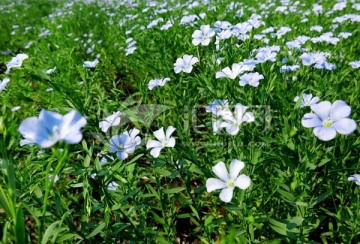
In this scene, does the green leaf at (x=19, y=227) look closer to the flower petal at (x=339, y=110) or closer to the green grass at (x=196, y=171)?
the green grass at (x=196, y=171)

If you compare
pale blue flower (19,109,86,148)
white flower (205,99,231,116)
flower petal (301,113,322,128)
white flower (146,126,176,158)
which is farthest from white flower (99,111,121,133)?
flower petal (301,113,322,128)

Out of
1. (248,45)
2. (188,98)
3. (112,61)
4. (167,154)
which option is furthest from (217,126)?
(112,61)

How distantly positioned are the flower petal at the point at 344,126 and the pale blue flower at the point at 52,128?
31.2 inches

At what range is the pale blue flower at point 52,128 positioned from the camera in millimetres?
728

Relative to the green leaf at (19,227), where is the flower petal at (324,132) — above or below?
below

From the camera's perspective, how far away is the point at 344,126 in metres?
1.06

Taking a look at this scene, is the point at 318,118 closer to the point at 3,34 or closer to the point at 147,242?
the point at 147,242

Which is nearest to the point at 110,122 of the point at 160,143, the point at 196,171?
the point at 160,143

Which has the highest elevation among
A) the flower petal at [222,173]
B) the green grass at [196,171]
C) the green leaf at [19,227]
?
the green leaf at [19,227]

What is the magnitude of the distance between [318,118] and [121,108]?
893 millimetres

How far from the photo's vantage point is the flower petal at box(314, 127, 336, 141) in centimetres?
104

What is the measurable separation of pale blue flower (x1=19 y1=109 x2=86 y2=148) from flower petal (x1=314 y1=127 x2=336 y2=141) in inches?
29.0

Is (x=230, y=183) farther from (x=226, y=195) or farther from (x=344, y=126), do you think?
(x=344, y=126)

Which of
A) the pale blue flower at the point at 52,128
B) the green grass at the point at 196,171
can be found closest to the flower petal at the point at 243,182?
the green grass at the point at 196,171
